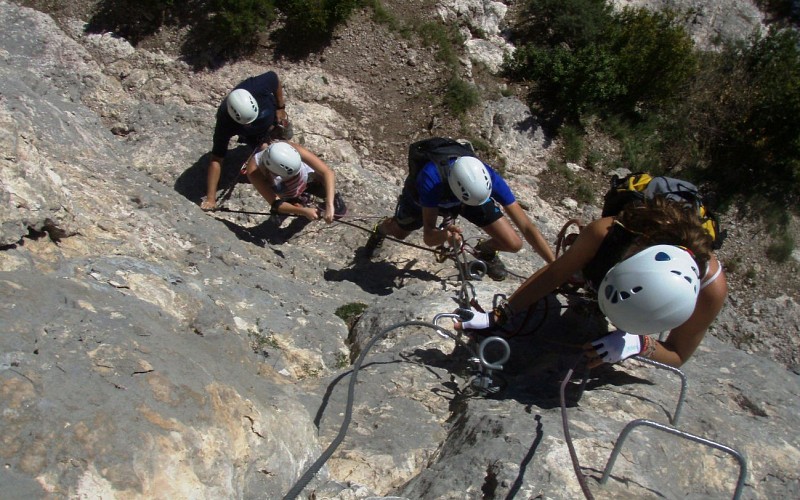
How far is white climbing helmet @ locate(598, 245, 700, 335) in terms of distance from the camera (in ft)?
9.40

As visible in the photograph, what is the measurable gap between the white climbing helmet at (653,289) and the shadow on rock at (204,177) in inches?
212

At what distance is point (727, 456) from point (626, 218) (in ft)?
4.74

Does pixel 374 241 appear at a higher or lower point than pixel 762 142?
lower

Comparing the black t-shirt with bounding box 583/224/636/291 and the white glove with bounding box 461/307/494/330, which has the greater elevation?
the black t-shirt with bounding box 583/224/636/291

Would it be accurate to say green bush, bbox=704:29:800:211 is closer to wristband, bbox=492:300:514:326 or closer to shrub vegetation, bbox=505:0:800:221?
shrub vegetation, bbox=505:0:800:221

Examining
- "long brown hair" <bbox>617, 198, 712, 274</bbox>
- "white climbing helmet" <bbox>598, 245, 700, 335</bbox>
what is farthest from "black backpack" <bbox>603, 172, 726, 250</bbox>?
"white climbing helmet" <bbox>598, 245, 700, 335</bbox>

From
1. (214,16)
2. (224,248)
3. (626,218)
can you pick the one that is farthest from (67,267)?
(214,16)

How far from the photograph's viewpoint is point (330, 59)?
10.2 metres

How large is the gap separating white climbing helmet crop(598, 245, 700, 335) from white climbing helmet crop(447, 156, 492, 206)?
226cm

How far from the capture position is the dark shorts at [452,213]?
5.56 meters

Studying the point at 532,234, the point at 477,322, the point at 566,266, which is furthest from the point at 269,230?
the point at 566,266

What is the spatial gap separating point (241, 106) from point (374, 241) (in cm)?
208

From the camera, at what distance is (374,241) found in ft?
22.3

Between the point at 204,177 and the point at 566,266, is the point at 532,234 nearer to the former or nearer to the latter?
the point at 566,266
